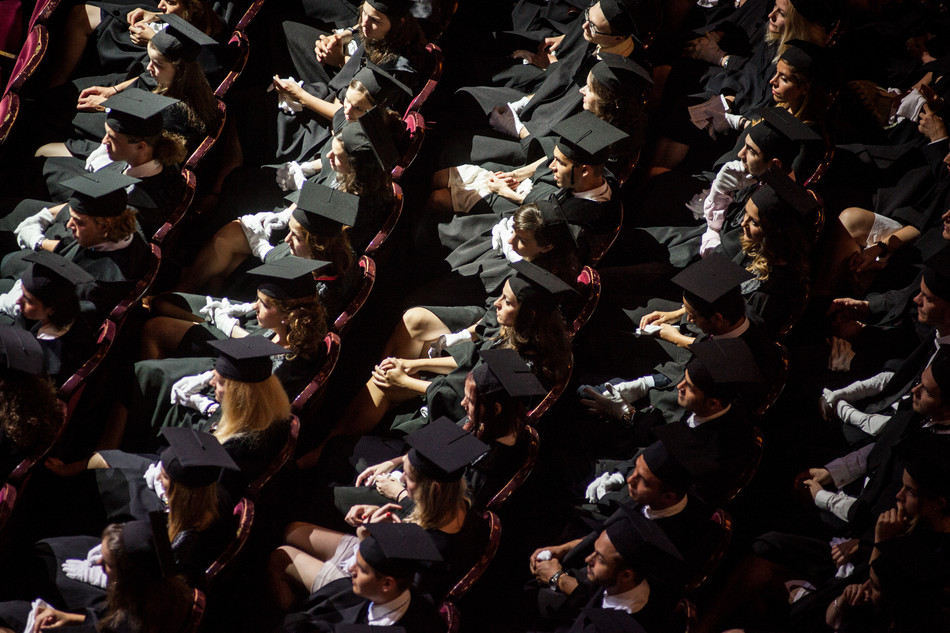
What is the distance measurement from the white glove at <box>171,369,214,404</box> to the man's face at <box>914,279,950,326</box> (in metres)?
2.72

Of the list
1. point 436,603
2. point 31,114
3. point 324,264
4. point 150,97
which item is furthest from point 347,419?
point 31,114

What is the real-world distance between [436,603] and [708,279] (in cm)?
157

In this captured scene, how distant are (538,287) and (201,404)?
1331 millimetres

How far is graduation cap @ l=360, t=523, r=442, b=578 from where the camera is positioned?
2.65 metres

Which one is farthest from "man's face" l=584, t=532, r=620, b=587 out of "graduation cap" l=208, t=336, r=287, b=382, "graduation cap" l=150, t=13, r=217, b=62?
"graduation cap" l=150, t=13, r=217, b=62

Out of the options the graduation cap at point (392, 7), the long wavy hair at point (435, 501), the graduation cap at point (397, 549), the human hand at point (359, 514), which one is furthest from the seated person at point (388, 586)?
the graduation cap at point (392, 7)

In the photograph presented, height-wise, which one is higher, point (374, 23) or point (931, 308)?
point (374, 23)

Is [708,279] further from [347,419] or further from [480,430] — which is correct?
[347,419]

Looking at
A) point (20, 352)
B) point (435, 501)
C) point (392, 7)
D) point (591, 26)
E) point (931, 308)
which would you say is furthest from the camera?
point (591, 26)

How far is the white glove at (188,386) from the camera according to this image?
11.2ft

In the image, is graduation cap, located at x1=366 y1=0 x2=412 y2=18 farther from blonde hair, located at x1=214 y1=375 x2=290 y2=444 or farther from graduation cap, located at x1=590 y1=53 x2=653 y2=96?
blonde hair, located at x1=214 y1=375 x2=290 y2=444

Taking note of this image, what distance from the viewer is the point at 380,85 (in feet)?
13.3

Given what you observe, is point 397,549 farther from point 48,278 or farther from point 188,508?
point 48,278

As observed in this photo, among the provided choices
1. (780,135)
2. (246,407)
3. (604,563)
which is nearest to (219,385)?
(246,407)
